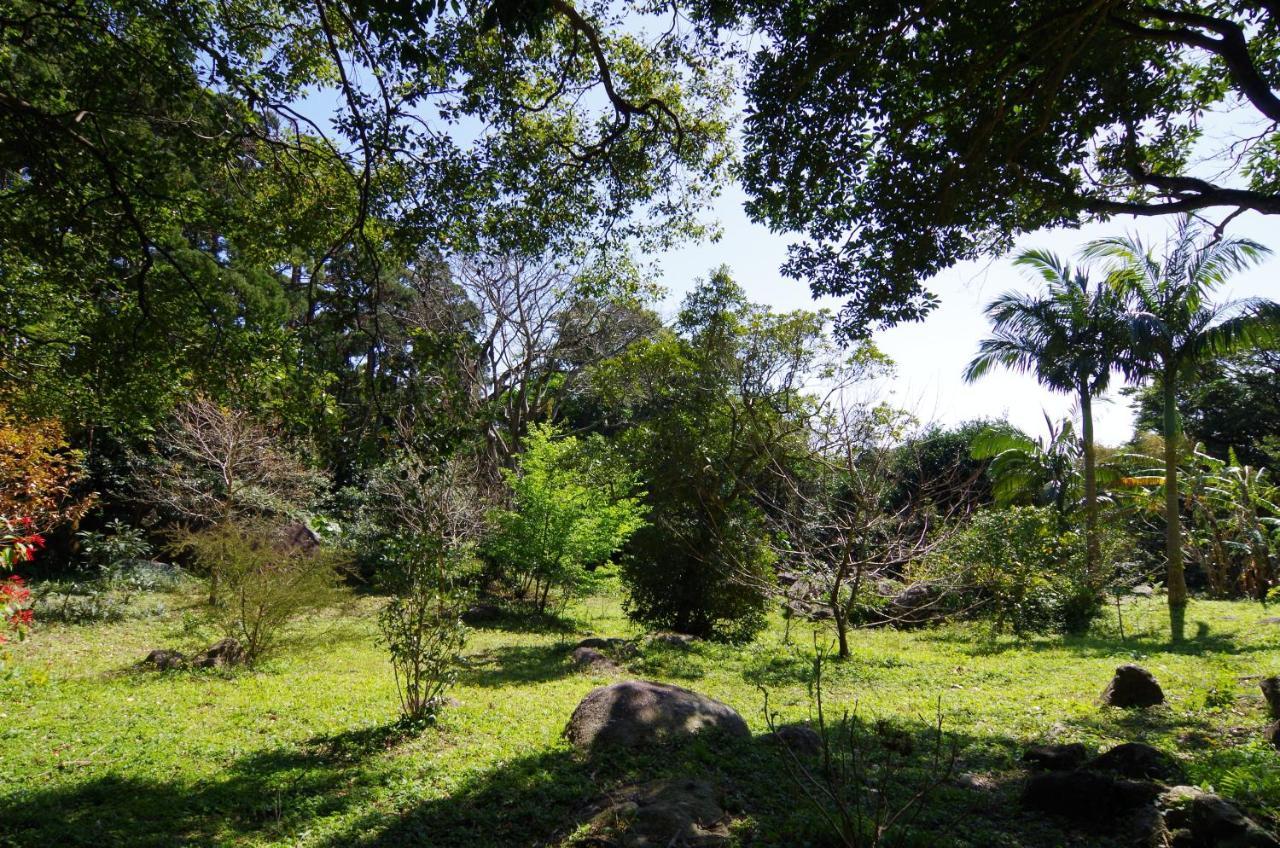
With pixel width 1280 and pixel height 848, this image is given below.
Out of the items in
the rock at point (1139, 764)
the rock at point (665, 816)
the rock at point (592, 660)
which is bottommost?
the rock at point (592, 660)

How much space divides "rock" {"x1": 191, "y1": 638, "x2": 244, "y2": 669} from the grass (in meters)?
0.45

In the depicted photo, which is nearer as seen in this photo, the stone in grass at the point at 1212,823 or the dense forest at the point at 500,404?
the stone in grass at the point at 1212,823

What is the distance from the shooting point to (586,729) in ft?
19.9

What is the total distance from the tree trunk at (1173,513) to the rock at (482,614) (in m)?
13.0

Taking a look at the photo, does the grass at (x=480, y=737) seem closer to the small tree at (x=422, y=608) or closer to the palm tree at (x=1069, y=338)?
the small tree at (x=422, y=608)

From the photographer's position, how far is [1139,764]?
461cm

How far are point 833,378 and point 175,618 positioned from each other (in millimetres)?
12685

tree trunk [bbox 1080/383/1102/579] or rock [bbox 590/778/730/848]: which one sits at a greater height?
tree trunk [bbox 1080/383/1102/579]

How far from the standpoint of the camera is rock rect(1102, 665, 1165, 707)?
6.89 metres

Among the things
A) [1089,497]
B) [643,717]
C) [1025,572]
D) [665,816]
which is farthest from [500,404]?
[1089,497]

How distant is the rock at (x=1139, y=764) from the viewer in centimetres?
457

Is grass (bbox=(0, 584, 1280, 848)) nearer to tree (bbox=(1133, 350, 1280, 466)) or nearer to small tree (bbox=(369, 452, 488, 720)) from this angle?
small tree (bbox=(369, 452, 488, 720))

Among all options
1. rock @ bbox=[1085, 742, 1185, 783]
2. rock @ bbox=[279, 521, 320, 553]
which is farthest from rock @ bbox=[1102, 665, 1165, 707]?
rock @ bbox=[279, 521, 320, 553]

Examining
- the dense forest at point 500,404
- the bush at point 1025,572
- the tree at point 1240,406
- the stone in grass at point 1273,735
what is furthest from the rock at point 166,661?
the tree at point 1240,406
